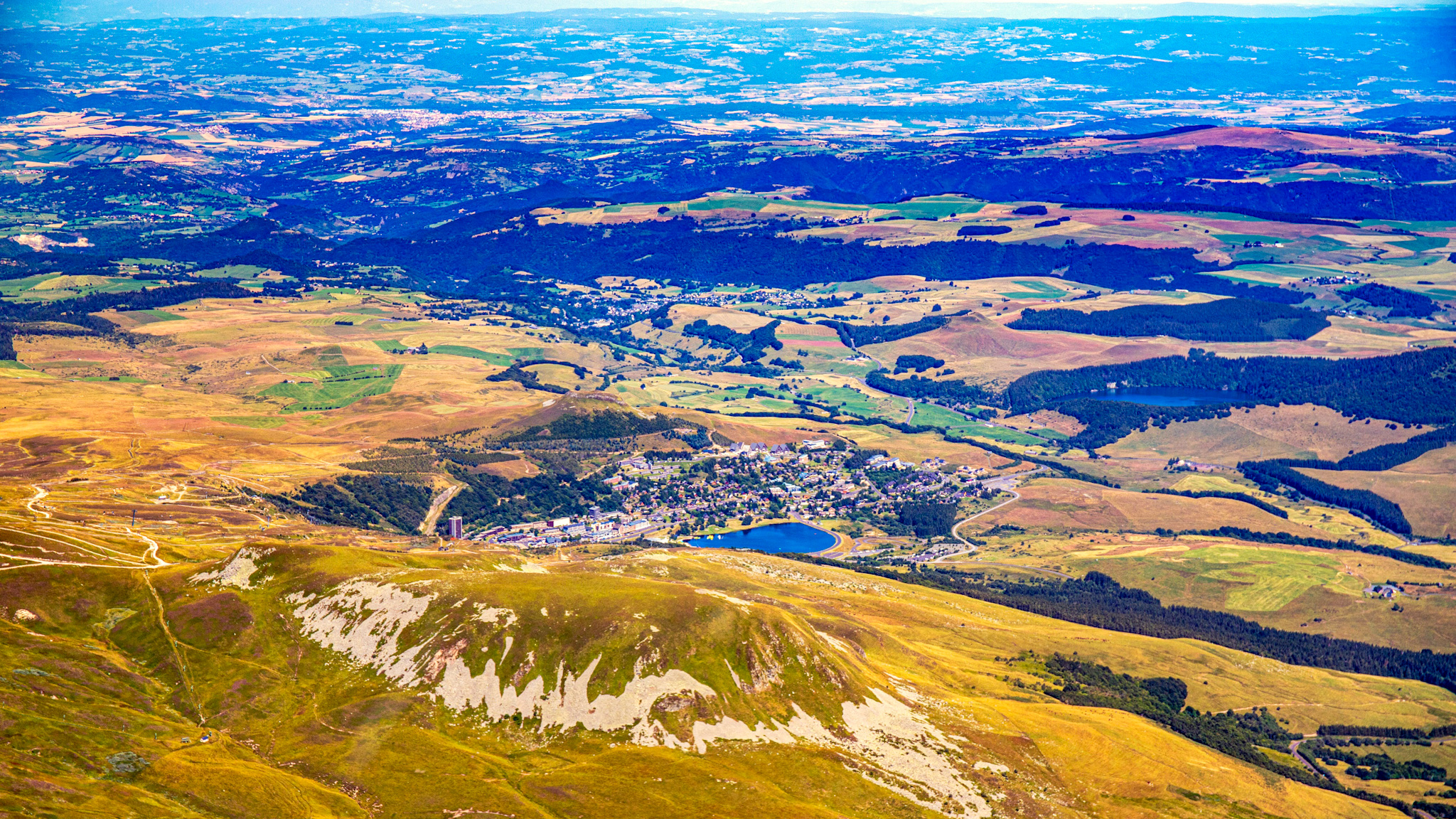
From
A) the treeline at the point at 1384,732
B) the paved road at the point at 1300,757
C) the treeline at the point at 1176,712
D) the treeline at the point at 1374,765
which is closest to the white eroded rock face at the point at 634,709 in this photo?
the treeline at the point at 1176,712

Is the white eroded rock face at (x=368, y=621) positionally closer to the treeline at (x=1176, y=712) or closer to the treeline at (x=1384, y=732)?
the treeline at (x=1176, y=712)

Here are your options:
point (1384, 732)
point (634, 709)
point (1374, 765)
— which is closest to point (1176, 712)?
point (1374, 765)

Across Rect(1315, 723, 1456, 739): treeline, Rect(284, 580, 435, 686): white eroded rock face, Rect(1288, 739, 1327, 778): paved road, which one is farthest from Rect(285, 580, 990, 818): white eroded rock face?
Rect(1315, 723, 1456, 739): treeline

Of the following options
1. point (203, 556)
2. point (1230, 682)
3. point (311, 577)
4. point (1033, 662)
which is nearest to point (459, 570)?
point (311, 577)

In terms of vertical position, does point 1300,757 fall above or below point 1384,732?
above

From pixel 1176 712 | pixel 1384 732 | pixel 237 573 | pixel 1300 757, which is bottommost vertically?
pixel 1384 732

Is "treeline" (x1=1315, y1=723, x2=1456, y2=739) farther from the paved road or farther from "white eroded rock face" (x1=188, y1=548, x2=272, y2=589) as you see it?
"white eroded rock face" (x1=188, y1=548, x2=272, y2=589)

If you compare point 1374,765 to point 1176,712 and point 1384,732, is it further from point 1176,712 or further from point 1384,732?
point 1176,712

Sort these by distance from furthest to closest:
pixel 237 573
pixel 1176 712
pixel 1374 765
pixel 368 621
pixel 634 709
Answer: pixel 1176 712
pixel 1374 765
pixel 237 573
pixel 368 621
pixel 634 709

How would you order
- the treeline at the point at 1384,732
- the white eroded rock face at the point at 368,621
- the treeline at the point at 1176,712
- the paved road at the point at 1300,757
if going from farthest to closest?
→ the treeline at the point at 1384,732 → the paved road at the point at 1300,757 → the treeline at the point at 1176,712 → the white eroded rock face at the point at 368,621
